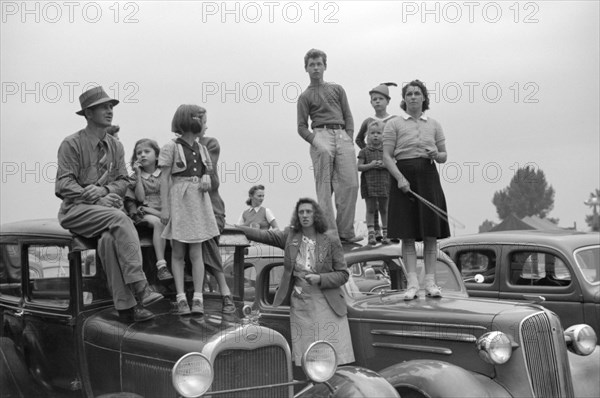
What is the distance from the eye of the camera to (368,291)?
6.34 meters

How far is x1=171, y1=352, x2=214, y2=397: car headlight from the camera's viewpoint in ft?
12.5

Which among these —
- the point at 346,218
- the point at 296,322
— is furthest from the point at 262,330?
the point at 346,218

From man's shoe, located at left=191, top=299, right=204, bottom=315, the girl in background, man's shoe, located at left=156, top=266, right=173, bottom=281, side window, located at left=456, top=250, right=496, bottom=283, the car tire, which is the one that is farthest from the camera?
side window, located at left=456, top=250, right=496, bottom=283

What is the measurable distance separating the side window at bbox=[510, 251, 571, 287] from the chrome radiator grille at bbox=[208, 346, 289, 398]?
495cm

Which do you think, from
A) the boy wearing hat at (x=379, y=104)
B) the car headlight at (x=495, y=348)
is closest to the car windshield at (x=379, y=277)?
the boy wearing hat at (x=379, y=104)

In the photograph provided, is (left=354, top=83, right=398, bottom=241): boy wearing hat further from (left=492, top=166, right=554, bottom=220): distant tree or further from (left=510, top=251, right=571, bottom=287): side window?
(left=492, top=166, right=554, bottom=220): distant tree

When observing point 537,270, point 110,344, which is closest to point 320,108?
point 110,344

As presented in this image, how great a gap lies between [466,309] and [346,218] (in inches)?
56.2

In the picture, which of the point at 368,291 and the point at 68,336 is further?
the point at 368,291

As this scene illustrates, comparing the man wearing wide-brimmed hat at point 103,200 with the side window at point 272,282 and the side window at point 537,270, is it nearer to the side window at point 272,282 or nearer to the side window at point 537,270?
the side window at point 272,282

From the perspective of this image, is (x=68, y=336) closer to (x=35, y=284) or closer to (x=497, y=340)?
(x=35, y=284)

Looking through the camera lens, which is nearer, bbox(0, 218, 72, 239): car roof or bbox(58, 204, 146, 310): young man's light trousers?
bbox(58, 204, 146, 310): young man's light trousers

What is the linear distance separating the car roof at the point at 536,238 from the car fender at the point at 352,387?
15.7 feet

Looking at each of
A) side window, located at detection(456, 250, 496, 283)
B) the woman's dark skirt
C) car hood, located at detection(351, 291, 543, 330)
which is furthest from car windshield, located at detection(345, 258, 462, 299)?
side window, located at detection(456, 250, 496, 283)
